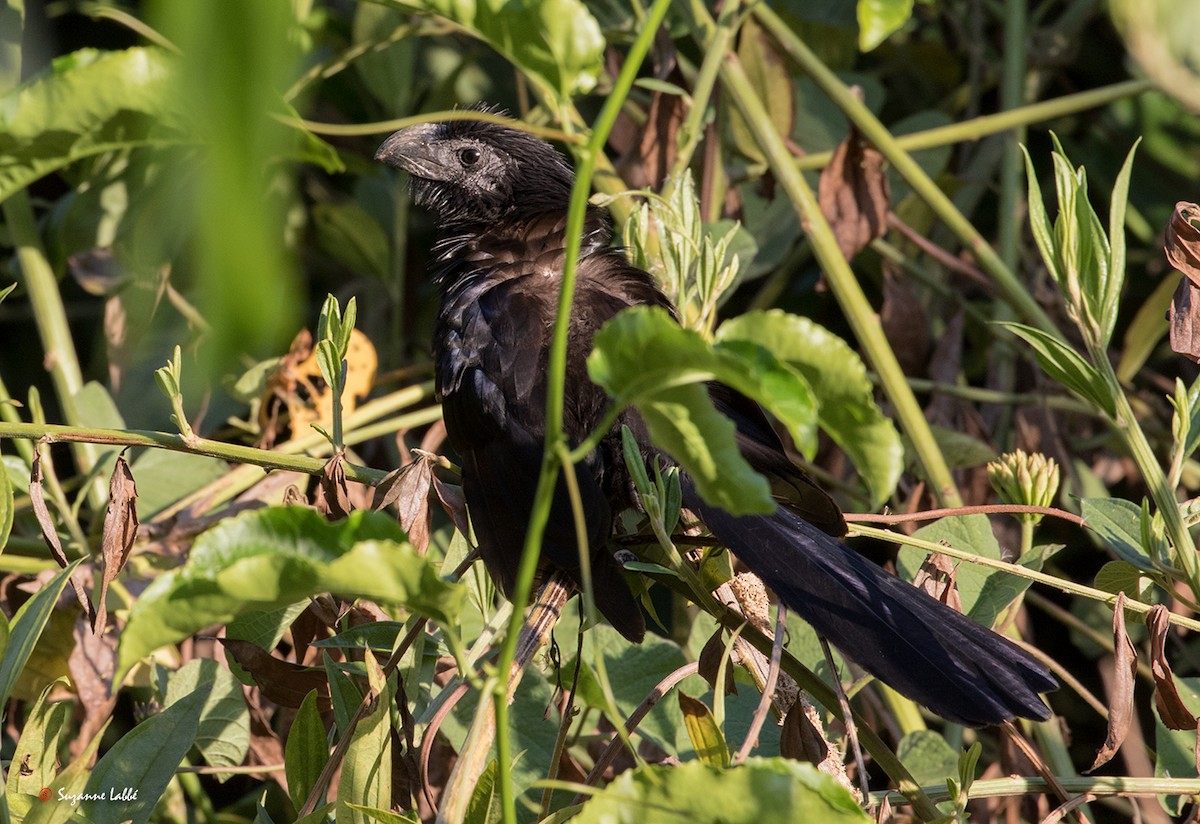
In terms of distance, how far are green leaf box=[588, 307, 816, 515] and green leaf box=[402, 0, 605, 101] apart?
0.72 feet

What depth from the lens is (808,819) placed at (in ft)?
3.15

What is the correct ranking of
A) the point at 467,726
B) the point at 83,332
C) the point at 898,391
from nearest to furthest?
the point at 467,726
the point at 898,391
the point at 83,332

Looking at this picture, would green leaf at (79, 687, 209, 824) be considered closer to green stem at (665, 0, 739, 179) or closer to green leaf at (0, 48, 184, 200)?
green leaf at (0, 48, 184, 200)

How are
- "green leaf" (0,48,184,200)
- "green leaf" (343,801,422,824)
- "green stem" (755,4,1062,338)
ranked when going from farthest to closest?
"green stem" (755,4,1062,338) < "green leaf" (343,801,422,824) < "green leaf" (0,48,184,200)

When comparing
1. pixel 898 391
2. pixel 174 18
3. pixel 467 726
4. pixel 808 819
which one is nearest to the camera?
pixel 174 18

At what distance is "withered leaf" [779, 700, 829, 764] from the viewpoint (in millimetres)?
1315

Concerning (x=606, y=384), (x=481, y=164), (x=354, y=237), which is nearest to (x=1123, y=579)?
(x=606, y=384)

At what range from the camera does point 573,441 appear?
6.78 ft

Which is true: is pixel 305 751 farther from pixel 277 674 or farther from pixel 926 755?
pixel 926 755

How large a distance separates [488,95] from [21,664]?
2.49 m

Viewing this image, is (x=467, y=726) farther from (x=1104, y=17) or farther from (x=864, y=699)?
(x=1104, y=17)

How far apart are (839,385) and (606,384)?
0.16 m

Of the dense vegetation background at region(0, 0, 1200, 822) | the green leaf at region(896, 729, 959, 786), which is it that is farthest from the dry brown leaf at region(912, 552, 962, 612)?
the green leaf at region(896, 729, 959, 786)

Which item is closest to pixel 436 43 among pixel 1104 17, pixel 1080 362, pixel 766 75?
pixel 766 75
